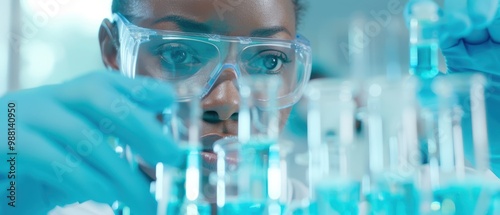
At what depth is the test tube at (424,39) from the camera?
0.95m

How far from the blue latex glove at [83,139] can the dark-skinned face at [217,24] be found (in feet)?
0.25

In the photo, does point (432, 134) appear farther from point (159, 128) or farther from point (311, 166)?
point (159, 128)

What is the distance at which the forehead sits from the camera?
1074mm

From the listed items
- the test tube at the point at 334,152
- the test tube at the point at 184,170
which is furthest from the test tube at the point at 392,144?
the test tube at the point at 184,170

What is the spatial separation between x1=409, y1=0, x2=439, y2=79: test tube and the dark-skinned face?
259 millimetres

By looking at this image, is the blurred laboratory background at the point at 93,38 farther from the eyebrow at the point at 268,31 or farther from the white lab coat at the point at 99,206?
the white lab coat at the point at 99,206

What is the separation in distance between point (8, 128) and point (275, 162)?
1.42 feet

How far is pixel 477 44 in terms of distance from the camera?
1071 mm

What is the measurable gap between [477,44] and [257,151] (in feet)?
1.41

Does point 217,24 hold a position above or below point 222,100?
above

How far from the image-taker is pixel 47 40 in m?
1.08

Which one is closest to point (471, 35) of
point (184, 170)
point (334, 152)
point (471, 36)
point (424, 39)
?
point (471, 36)

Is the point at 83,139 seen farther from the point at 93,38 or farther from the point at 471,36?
the point at 471,36

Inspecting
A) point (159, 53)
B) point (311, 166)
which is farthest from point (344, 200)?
point (159, 53)
